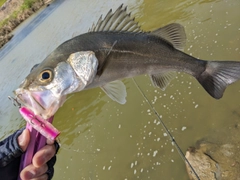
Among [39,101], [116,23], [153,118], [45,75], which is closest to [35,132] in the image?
[39,101]

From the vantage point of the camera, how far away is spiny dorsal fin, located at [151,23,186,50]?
2289 millimetres

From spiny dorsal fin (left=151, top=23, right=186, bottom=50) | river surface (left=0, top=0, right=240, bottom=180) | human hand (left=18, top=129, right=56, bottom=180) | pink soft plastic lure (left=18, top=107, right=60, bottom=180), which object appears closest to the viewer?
pink soft plastic lure (left=18, top=107, right=60, bottom=180)

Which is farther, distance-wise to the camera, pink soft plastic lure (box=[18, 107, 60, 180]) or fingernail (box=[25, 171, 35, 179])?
fingernail (box=[25, 171, 35, 179])

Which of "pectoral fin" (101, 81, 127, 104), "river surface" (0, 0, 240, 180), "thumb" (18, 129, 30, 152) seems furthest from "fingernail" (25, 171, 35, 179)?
"river surface" (0, 0, 240, 180)

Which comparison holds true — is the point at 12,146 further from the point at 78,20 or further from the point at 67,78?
the point at 78,20

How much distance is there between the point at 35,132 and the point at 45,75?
15.1 inches

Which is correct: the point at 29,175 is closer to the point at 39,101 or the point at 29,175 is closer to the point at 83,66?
the point at 39,101

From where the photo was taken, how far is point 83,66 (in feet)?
6.21

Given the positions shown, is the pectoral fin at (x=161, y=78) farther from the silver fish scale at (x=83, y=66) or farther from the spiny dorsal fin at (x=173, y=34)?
the silver fish scale at (x=83, y=66)

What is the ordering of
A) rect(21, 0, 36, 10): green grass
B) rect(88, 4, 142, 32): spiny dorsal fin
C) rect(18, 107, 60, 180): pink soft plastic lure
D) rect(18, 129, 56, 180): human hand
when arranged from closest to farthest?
1. rect(18, 107, 60, 180): pink soft plastic lure
2. rect(18, 129, 56, 180): human hand
3. rect(88, 4, 142, 32): spiny dorsal fin
4. rect(21, 0, 36, 10): green grass

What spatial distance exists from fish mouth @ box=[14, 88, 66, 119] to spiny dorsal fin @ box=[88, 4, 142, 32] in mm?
663

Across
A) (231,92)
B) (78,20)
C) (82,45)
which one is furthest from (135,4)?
(82,45)

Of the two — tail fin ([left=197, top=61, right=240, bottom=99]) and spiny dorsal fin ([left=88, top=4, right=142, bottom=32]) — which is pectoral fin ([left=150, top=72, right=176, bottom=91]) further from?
spiny dorsal fin ([left=88, top=4, right=142, bottom=32])

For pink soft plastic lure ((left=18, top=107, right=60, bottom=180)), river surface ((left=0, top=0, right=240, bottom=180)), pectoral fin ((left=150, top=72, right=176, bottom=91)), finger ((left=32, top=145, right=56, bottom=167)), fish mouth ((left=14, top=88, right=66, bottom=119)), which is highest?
fish mouth ((left=14, top=88, right=66, bottom=119))
